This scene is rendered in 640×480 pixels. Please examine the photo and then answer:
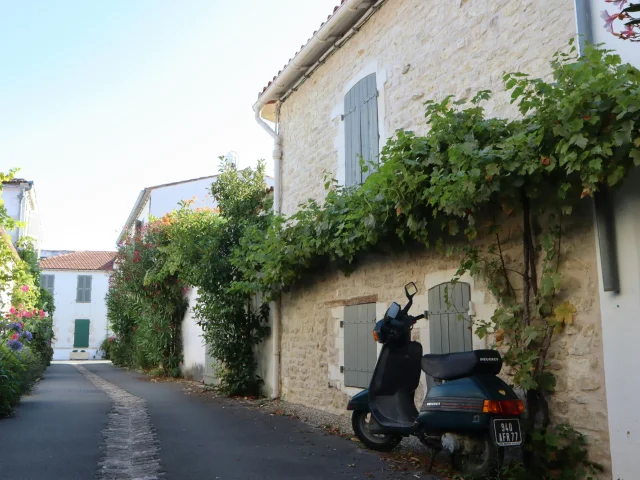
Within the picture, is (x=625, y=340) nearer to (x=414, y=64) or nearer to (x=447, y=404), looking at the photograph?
(x=447, y=404)

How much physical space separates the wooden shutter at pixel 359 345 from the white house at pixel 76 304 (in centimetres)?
3665

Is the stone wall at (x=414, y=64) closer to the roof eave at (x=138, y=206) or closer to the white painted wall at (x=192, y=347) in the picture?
the white painted wall at (x=192, y=347)

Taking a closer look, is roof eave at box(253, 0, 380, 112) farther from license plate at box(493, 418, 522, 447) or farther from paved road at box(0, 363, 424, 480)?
license plate at box(493, 418, 522, 447)

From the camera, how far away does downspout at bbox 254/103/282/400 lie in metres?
10.5

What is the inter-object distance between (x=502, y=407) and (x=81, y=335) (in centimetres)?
4248

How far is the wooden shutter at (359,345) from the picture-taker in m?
7.80

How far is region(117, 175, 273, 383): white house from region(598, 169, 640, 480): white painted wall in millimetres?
10441

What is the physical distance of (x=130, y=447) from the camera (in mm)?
6223

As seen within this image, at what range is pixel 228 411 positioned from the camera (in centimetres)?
916

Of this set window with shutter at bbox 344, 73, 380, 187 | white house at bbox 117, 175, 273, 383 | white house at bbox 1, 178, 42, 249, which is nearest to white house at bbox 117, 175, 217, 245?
white house at bbox 117, 175, 273, 383

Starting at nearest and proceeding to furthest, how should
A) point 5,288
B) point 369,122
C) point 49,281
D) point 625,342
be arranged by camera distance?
1. point 625,342
2. point 369,122
3. point 5,288
4. point 49,281

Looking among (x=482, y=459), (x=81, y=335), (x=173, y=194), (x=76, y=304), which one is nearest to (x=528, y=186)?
(x=482, y=459)

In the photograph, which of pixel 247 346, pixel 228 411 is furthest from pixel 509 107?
pixel 247 346

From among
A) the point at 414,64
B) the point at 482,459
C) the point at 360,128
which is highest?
the point at 414,64
